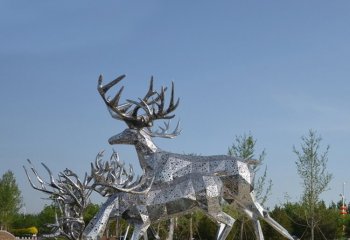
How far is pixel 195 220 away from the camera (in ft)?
85.3

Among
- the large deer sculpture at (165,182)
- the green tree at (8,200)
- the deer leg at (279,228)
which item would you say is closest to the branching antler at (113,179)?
the large deer sculpture at (165,182)

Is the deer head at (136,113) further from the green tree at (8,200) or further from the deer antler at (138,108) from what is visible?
the green tree at (8,200)

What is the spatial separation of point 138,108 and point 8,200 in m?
38.0

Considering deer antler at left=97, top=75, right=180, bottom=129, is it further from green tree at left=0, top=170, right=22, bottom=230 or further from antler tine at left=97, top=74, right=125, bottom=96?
green tree at left=0, top=170, right=22, bottom=230

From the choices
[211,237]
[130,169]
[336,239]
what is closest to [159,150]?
[130,169]

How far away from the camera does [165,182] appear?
12.1 meters

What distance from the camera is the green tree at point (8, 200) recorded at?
4753cm

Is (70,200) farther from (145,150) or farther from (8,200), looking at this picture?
(8,200)

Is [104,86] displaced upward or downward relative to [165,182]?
upward

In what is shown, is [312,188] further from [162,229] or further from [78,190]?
[78,190]

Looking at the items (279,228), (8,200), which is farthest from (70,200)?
(8,200)

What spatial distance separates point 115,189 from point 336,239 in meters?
24.2

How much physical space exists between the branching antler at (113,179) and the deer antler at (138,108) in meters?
0.90

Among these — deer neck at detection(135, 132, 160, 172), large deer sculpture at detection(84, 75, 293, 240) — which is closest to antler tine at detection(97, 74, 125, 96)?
large deer sculpture at detection(84, 75, 293, 240)
